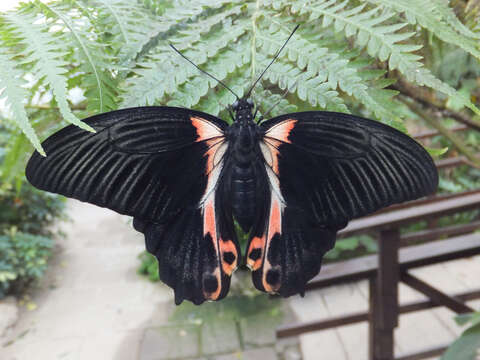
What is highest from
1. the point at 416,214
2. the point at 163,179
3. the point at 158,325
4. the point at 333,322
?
the point at 163,179

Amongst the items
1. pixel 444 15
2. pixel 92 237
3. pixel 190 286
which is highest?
pixel 444 15

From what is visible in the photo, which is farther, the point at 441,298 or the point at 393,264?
the point at 441,298

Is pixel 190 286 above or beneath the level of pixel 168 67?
beneath

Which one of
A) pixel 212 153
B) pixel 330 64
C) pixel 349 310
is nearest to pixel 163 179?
pixel 212 153

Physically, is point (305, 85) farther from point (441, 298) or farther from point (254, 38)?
point (441, 298)

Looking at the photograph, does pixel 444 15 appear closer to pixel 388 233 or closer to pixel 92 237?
pixel 388 233

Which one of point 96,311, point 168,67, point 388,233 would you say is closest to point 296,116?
point 168,67

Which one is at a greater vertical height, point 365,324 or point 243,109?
point 243,109

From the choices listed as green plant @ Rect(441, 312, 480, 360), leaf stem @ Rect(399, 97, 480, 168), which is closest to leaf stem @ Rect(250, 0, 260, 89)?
leaf stem @ Rect(399, 97, 480, 168)
